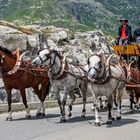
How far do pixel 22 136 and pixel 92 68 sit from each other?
287cm

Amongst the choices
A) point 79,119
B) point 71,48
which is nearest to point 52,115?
point 79,119

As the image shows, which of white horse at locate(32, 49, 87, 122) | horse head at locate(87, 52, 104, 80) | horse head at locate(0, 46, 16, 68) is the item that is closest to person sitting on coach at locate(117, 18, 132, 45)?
white horse at locate(32, 49, 87, 122)

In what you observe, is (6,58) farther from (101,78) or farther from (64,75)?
(101,78)

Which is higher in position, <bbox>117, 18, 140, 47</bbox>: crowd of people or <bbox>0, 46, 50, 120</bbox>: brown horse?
<bbox>117, 18, 140, 47</bbox>: crowd of people

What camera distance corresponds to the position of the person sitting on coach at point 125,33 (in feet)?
66.6

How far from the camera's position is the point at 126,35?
20.4 meters

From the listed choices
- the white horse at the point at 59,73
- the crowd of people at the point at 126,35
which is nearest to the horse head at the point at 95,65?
the white horse at the point at 59,73

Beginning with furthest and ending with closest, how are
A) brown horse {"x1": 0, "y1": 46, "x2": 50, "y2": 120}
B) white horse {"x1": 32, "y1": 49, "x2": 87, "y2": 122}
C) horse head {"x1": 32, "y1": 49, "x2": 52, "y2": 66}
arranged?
1. brown horse {"x1": 0, "y1": 46, "x2": 50, "y2": 120}
2. white horse {"x1": 32, "y1": 49, "x2": 87, "y2": 122}
3. horse head {"x1": 32, "y1": 49, "x2": 52, "y2": 66}

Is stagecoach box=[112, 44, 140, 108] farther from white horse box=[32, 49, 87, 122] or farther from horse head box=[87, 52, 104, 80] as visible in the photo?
horse head box=[87, 52, 104, 80]

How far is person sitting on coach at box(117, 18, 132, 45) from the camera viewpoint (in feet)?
66.6

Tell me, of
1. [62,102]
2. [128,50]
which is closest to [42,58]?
[62,102]

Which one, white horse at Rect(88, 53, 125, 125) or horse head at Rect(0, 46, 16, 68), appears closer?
white horse at Rect(88, 53, 125, 125)

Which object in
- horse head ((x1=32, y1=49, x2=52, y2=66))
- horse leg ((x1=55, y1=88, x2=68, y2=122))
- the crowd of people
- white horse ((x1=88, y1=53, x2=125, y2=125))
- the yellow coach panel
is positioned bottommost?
horse leg ((x1=55, y1=88, x2=68, y2=122))

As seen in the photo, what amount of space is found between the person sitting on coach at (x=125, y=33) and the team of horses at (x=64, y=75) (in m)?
1.88
